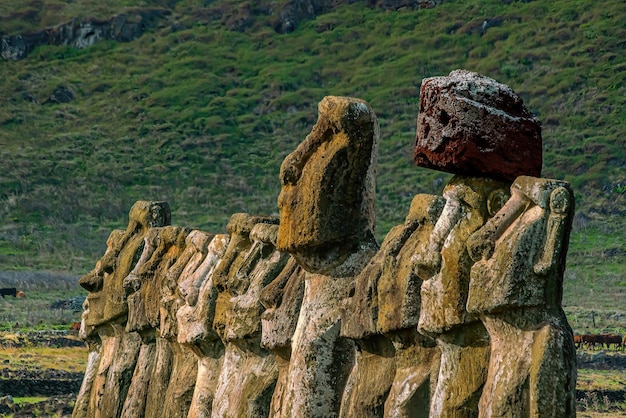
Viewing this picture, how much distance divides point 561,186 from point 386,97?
230 ft

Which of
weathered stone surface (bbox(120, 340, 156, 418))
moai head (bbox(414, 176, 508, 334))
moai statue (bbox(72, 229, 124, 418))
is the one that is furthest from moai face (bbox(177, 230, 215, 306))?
moai head (bbox(414, 176, 508, 334))

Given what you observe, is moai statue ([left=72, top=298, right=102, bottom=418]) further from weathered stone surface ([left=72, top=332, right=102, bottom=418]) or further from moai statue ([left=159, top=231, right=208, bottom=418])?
moai statue ([left=159, top=231, right=208, bottom=418])

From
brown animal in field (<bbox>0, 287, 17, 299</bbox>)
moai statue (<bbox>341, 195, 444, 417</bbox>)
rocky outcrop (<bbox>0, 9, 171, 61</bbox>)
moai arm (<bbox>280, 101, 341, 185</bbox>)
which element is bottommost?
brown animal in field (<bbox>0, 287, 17, 299</bbox>)

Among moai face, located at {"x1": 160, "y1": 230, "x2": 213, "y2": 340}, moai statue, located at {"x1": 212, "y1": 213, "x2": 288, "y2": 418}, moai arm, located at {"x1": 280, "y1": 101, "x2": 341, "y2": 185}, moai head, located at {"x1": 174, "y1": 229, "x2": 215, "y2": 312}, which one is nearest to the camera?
moai arm, located at {"x1": 280, "y1": 101, "x2": 341, "y2": 185}

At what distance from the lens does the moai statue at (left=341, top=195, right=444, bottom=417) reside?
32.5 ft

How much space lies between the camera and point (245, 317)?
1262 centimetres

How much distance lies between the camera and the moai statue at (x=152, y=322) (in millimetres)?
15008

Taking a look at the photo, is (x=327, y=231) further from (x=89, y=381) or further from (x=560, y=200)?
(x=89, y=381)

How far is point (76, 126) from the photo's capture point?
79.7 meters

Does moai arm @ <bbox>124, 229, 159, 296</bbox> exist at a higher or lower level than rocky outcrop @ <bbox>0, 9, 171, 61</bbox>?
lower

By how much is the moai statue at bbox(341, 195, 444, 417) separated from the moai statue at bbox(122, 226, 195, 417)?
4454 millimetres

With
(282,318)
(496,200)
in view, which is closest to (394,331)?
(496,200)

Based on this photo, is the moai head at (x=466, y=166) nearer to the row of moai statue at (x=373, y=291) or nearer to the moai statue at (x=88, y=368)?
the row of moai statue at (x=373, y=291)

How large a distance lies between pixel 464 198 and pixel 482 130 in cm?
42
